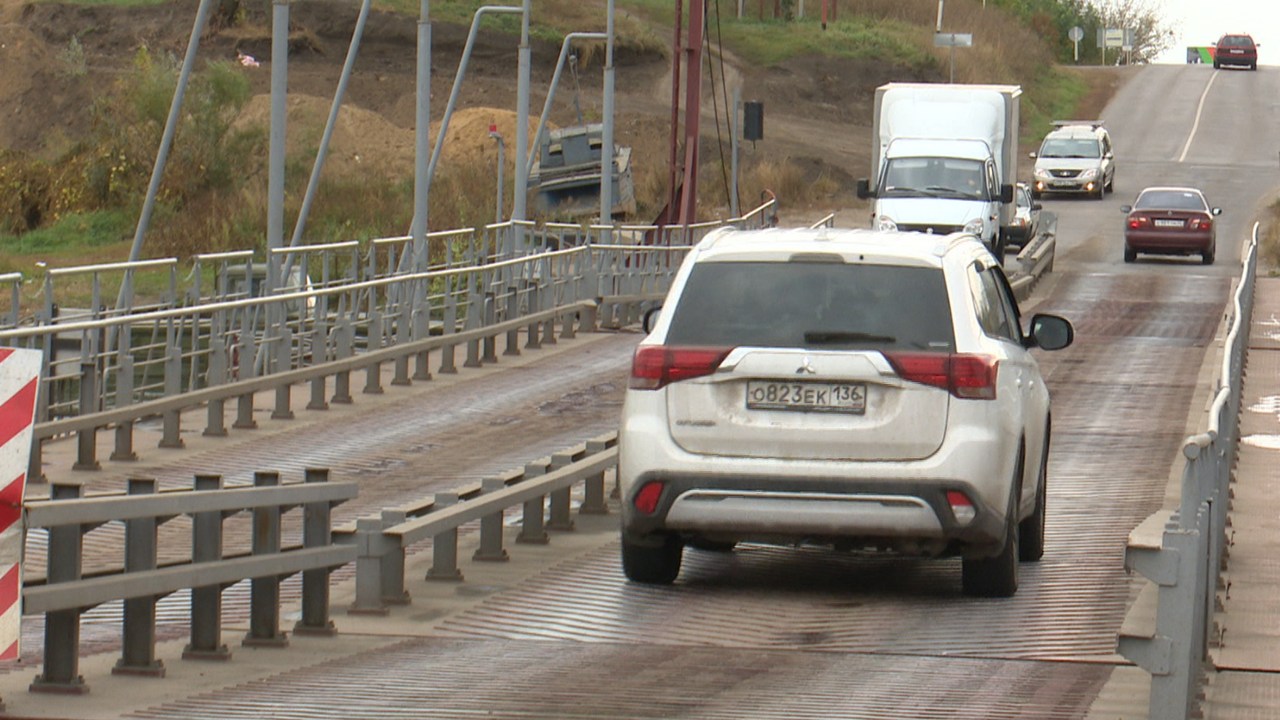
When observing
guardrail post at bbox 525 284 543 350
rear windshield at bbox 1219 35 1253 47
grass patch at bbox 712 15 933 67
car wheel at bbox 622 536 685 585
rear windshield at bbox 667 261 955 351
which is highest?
rear windshield at bbox 1219 35 1253 47

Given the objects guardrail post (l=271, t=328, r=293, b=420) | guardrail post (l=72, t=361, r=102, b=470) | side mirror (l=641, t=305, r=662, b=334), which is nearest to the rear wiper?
side mirror (l=641, t=305, r=662, b=334)

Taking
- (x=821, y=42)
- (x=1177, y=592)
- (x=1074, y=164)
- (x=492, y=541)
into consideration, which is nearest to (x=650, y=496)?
(x=492, y=541)

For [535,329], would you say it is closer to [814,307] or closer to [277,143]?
[277,143]

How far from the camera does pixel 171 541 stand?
13.3m

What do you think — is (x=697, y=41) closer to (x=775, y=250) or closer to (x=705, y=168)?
(x=705, y=168)

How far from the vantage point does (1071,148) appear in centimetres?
6756

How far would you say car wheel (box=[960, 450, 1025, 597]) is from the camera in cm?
1082

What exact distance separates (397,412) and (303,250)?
205 inches

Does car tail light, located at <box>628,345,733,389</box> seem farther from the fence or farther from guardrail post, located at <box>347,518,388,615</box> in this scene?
the fence

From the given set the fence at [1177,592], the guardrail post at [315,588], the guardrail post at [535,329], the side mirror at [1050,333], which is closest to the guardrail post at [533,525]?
the side mirror at [1050,333]

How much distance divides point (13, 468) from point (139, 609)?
4.77ft

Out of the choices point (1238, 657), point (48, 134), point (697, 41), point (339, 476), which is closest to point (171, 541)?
point (339, 476)

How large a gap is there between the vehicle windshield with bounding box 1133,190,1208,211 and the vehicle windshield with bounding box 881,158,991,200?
942 cm

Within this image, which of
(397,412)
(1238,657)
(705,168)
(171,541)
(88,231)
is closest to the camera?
(1238,657)
